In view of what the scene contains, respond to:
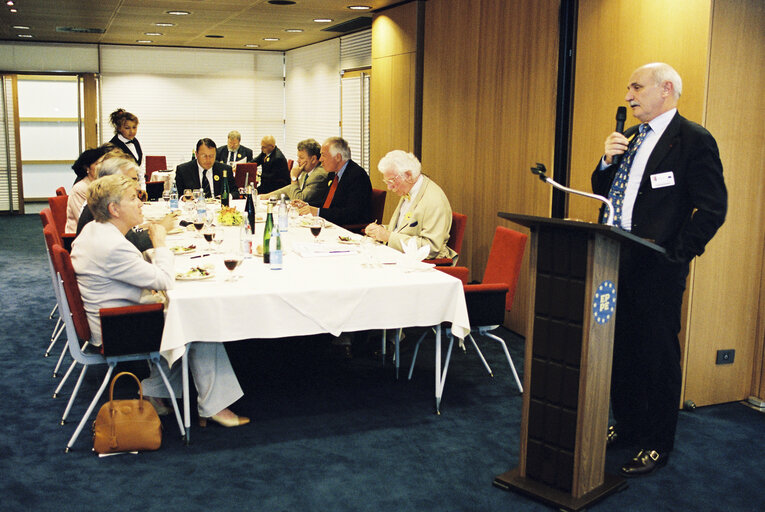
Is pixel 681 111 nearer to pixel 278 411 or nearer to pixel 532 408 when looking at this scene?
pixel 532 408

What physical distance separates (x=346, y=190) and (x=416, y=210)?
150cm

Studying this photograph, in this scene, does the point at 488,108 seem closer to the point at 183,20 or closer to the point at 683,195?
the point at 683,195

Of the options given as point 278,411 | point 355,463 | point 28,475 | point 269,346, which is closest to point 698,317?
point 355,463

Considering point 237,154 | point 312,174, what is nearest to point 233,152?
point 237,154

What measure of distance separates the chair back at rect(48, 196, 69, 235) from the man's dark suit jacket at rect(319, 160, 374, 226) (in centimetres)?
219

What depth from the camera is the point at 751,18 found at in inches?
153

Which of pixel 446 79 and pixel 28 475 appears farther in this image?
pixel 446 79

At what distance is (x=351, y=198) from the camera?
6211mm

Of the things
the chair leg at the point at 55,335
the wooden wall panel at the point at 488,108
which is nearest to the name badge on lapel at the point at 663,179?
the wooden wall panel at the point at 488,108

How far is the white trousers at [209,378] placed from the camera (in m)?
3.70

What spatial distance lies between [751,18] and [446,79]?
10.6 feet

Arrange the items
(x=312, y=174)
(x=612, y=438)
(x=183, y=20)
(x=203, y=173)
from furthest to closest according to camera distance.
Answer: (x=183, y=20)
(x=203, y=173)
(x=312, y=174)
(x=612, y=438)

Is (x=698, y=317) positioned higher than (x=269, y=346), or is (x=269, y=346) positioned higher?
(x=698, y=317)

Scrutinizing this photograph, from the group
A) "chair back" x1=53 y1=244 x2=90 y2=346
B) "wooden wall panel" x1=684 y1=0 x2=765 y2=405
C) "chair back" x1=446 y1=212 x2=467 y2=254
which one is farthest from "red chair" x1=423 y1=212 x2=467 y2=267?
"chair back" x1=53 y1=244 x2=90 y2=346
